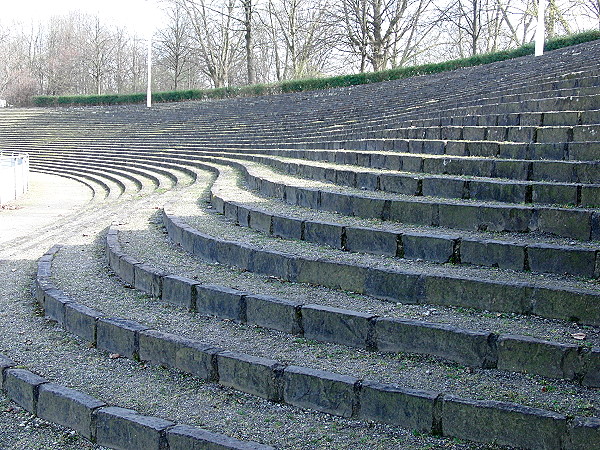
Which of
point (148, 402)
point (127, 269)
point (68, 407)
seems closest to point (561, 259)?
point (148, 402)

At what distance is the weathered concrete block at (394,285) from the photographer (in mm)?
4621

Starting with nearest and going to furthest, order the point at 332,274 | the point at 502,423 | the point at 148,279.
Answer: the point at 502,423 → the point at 332,274 → the point at 148,279

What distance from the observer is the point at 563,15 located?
3316cm

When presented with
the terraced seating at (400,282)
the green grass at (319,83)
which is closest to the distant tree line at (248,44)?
the green grass at (319,83)

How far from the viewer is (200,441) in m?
3.37

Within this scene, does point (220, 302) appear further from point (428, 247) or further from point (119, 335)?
point (428, 247)

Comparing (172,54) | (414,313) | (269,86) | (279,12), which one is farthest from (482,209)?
(172,54)

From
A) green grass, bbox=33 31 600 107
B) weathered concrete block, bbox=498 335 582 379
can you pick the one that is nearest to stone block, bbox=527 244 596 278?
weathered concrete block, bbox=498 335 582 379

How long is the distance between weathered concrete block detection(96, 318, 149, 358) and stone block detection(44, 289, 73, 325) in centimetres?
69

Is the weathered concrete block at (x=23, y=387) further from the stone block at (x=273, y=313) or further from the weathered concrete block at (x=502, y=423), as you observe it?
the weathered concrete block at (x=502, y=423)

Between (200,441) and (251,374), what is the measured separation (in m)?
0.69

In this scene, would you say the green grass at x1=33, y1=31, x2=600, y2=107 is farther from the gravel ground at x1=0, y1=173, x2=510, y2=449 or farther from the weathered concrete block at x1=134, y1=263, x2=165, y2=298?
the gravel ground at x1=0, y1=173, x2=510, y2=449

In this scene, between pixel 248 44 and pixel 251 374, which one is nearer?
pixel 251 374

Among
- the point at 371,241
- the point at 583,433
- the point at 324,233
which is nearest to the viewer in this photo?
the point at 583,433
